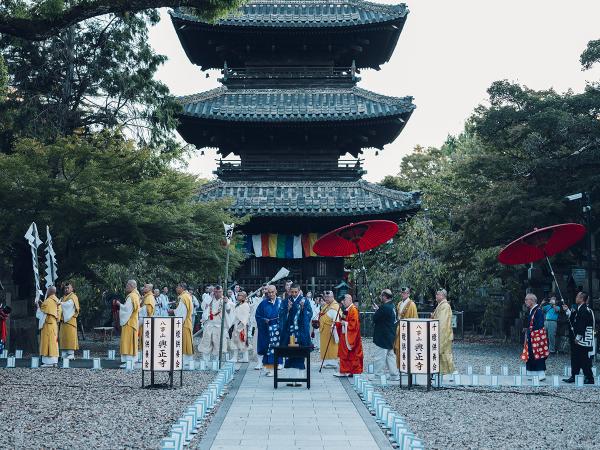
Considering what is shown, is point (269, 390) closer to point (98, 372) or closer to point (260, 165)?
point (98, 372)

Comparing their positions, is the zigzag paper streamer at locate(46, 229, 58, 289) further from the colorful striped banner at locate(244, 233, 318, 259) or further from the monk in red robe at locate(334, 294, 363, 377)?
the colorful striped banner at locate(244, 233, 318, 259)

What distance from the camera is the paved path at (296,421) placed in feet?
31.1

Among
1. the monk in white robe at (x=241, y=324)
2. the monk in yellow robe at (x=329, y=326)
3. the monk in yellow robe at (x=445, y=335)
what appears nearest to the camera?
the monk in yellow robe at (x=445, y=335)

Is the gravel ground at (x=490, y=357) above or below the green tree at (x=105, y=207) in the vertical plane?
below

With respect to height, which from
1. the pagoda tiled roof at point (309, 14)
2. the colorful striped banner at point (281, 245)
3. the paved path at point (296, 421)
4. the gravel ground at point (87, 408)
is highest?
the pagoda tiled roof at point (309, 14)

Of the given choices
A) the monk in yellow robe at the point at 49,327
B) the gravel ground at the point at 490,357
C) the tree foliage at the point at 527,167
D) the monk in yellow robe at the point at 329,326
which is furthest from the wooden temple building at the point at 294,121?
the monk in yellow robe at the point at 49,327

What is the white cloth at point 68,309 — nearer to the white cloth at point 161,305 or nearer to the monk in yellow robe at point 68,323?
the monk in yellow robe at point 68,323

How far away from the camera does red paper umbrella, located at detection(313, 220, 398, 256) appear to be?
16.2 meters

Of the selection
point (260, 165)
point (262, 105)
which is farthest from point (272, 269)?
point (262, 105)

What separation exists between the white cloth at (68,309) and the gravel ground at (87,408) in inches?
115

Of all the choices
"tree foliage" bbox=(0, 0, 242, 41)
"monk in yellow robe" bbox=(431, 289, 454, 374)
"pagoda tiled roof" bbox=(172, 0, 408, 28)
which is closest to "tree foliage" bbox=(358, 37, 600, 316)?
"pagoda tiled roof" bbox=(172, 0, 408, 28)

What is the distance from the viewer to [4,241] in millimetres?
19891

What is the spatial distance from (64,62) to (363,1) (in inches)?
461

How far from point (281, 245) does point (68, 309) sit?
29.0 feet
